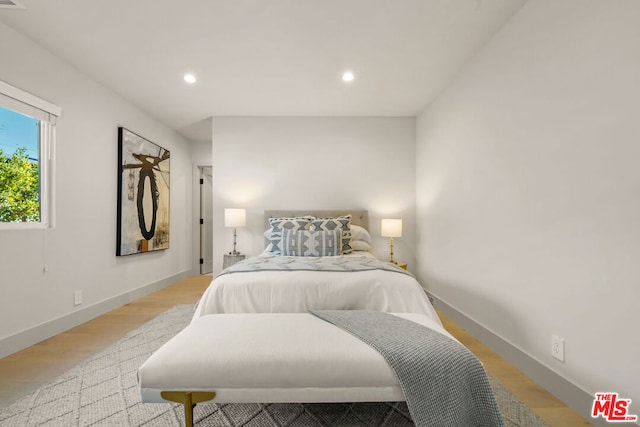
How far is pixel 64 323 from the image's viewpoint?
2.81 metres

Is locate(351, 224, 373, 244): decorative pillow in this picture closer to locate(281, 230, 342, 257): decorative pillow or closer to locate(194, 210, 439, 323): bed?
locate(281, 230, 342, 257): decorative pillow

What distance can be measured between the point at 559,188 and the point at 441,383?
137 centimetres

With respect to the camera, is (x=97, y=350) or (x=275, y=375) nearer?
(x=275, y=375)

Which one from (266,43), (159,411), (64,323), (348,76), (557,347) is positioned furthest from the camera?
(348,76)

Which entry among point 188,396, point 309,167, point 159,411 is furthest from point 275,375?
point 309,167

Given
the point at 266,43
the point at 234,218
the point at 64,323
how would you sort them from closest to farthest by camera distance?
the point at 266,43 → the point at 64,323 → the point at 234,218

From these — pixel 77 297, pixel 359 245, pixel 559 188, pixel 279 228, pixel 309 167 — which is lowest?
pixel 77 297

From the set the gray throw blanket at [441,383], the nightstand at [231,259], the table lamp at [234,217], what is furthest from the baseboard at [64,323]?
the gray throw blanket at [441,383]

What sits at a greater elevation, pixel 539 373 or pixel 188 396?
pixel 188 396

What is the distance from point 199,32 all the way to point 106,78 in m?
1.51

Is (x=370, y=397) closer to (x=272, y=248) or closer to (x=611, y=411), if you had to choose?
(x=611, y=411)

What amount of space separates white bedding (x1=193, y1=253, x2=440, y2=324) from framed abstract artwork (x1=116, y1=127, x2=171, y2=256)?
2202mm

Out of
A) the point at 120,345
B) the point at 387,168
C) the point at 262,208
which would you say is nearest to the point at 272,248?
the point at 262,208

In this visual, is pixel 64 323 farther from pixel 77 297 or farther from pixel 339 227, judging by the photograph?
pixel 339 227
